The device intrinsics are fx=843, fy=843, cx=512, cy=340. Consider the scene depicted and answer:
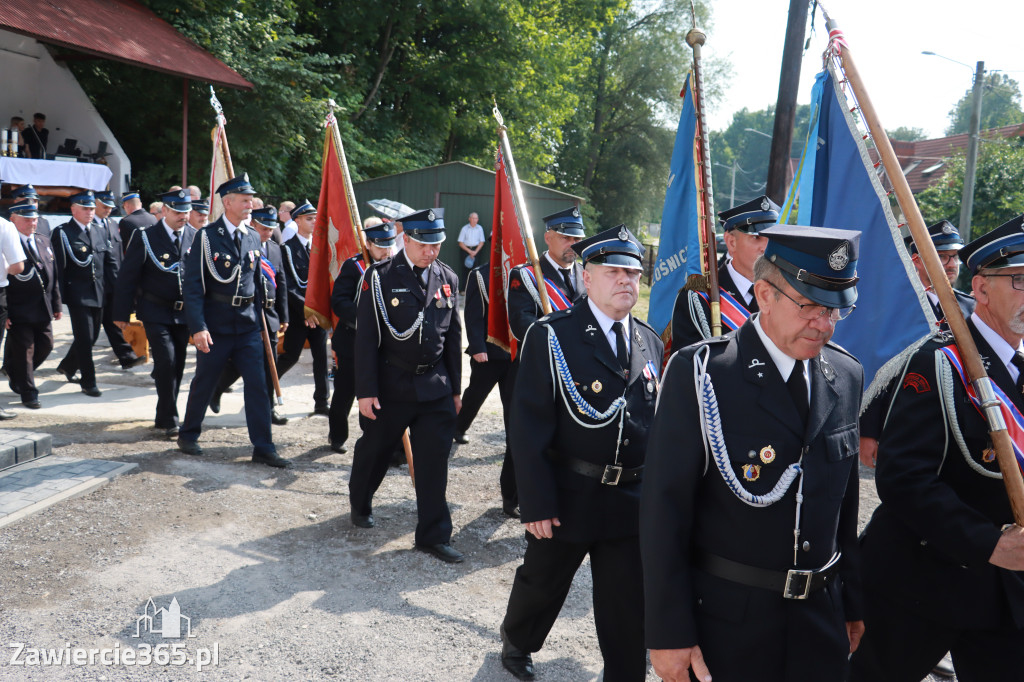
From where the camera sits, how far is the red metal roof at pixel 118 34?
1409 cm

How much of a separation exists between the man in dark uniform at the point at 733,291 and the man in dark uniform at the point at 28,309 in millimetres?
6645

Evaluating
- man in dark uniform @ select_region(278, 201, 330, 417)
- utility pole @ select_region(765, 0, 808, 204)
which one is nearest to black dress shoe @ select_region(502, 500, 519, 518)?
man in dark uniform @ select_region(278, 201, 330, 417)

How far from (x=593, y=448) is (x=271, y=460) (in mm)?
3948

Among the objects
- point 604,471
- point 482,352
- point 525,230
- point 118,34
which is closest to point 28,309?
point 482,352

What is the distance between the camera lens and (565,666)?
4.01 metres

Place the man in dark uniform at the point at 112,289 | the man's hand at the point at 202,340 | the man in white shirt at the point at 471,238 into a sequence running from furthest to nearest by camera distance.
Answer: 1. the man in white shirt at the point at 471,238
2. the man in dark uniform at the point at 112,289
3. the man's hand at the point at 202,340

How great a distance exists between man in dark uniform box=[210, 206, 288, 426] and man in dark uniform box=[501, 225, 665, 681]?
4.44m

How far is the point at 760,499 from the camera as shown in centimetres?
234

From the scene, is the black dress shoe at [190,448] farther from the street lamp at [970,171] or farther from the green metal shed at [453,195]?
the street lamp at [970,171]

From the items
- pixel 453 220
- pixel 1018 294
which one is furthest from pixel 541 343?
pixel 453 220

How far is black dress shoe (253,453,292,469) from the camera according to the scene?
6773 millimetres

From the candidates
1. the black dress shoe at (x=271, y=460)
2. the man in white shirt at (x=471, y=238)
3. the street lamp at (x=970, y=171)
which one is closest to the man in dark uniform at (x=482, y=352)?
the black dress shoe at (x=271, y=460)

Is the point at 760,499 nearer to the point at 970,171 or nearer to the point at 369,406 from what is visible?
the point at 369,406

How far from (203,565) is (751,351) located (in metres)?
3.64
